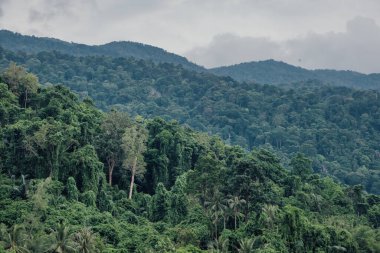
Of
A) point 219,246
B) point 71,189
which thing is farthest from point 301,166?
point 71,189

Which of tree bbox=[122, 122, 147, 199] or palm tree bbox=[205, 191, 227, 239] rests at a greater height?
tree bbox=[122, 122, 147, 199]

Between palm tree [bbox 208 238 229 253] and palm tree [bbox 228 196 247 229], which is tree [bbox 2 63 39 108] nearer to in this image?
palm tree [bbox 228 196 247 229]

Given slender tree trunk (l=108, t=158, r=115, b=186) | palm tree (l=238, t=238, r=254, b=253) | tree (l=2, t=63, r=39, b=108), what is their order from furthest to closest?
tree (l=2, t=63, r=39, b=108)
slender tree trunk (l=108, t=158, r=115, b=186)
palm tree (l=238, t=238, r=254, b=253)

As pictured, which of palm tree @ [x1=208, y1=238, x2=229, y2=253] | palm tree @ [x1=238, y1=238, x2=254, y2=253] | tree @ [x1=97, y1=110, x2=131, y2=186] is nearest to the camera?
palm tree @ [x1=238, y1=238, x2=254, y2=253]

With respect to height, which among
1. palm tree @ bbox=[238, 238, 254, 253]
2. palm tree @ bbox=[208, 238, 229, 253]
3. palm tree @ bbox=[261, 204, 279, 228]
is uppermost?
palm tree @ bbox=[261, 204, 279, 228]

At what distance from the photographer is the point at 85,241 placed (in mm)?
38469

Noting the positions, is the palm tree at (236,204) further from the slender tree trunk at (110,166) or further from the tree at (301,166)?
the tree at (301,166)

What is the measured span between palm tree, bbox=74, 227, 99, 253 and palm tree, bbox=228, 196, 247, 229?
12749mm

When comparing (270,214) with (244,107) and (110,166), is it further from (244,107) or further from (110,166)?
(244,107)

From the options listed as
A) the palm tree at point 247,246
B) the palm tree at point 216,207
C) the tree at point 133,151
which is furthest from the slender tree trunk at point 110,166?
the palm tree at point 247,246

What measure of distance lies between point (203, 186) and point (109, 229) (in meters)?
9.25

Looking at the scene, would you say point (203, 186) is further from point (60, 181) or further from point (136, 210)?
point (60, 181)

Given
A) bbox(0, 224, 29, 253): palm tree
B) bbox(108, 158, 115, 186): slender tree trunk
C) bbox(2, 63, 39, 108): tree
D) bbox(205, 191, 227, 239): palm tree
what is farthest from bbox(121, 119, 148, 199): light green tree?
bbox(0, 224, 29, 253): palm tree

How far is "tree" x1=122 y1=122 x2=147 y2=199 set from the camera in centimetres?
5662
